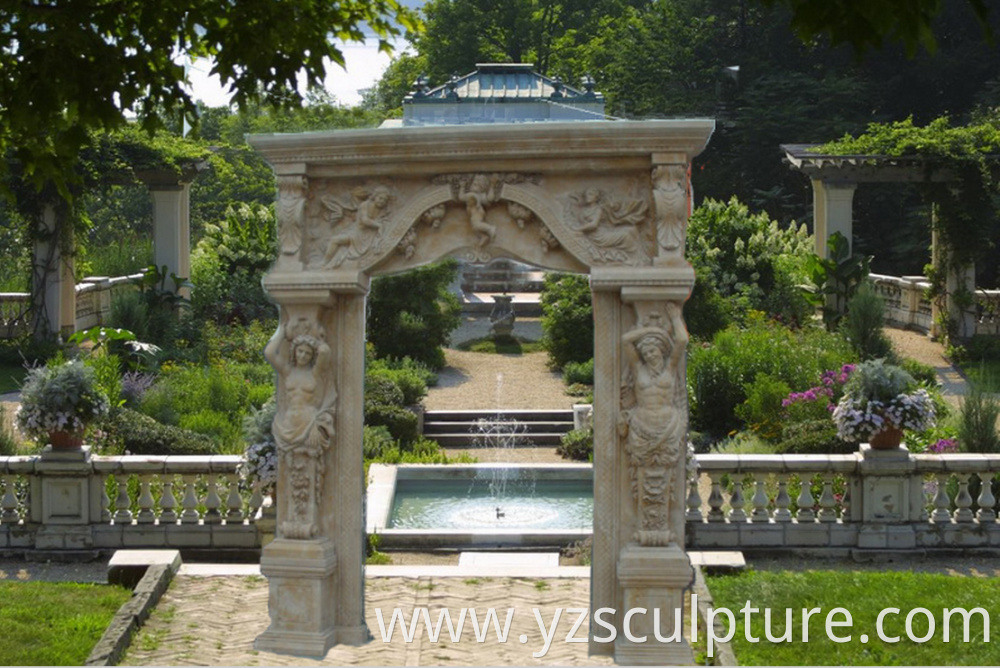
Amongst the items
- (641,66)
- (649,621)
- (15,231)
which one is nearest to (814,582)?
(649,621)

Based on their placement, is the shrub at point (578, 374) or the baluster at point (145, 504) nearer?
the baluster at point (145, 504)

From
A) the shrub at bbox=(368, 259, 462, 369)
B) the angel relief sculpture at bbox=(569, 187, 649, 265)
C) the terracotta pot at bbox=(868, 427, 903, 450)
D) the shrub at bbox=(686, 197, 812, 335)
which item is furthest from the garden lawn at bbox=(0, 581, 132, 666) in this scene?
the shrub at bbox=(686, 197, 812, 335)

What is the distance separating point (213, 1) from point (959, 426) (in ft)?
27.3

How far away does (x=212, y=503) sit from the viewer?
11.8 metres

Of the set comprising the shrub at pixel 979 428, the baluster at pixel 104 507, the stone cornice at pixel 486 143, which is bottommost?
the baluster at pixel 104 507

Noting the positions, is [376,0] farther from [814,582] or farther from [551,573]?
[814,582]

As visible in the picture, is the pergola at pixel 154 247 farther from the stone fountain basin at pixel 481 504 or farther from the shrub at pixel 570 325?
the stone fountain basin at pixel 481 504

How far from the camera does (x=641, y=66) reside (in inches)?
1532

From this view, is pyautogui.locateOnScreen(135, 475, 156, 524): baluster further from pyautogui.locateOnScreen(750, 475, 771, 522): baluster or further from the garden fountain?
pyautogui.locateOnScreen(750, 475, 771, 522): baluster

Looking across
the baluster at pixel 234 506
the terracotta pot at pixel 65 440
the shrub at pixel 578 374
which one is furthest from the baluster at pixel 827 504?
the shrub at pixel 578 374

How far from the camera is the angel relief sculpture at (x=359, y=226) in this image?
8242 millimetres

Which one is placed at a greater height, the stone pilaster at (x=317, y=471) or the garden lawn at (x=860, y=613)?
the stone pilaster at (x=317, y=471)

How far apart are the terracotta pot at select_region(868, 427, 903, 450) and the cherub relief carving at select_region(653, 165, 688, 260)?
14.9ft

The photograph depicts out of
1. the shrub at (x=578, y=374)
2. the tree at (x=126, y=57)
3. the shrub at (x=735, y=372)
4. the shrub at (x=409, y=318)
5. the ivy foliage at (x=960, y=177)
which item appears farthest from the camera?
the ivy foliage at (x=960, y=177)
